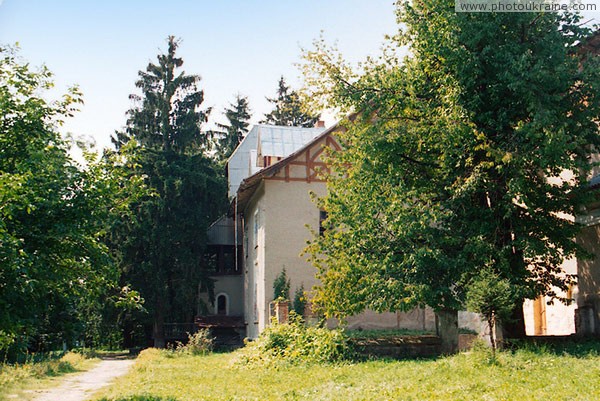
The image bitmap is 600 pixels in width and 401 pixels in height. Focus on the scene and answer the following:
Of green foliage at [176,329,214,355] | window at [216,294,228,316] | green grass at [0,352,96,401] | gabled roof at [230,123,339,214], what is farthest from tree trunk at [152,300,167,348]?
green grass at [0,352,96,401]

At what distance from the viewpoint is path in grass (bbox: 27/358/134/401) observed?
1323cm

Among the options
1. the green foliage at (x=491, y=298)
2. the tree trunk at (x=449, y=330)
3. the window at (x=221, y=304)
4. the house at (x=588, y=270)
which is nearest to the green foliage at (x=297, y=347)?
the tree trunk at (x=449, y=330)

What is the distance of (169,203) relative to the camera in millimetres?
31078

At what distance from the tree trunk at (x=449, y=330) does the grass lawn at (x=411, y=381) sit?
2.52 metres

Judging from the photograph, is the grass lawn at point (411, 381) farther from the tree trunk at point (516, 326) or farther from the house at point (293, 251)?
the house at point (293, 251)

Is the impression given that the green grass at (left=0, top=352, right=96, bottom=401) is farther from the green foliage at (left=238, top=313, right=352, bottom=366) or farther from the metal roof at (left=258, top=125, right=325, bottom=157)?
the metal roof at (left=258, top=125, right=325, bottom=157)

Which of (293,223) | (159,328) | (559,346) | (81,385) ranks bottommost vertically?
(81,385)

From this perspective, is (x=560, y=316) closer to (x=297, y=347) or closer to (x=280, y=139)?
(x=297, y=347)

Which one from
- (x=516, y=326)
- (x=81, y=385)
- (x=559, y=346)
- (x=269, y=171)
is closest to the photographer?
(x=559, y=346)

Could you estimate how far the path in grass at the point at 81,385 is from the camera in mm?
13234

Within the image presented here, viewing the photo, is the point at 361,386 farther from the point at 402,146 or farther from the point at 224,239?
the point at 224,239

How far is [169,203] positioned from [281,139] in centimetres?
719

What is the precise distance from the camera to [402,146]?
14.4 meters

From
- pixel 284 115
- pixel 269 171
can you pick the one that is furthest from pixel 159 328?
pixel 284 115
